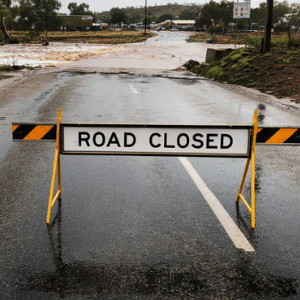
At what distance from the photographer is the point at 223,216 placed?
16.5 ft

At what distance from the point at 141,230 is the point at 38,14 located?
103689 mm

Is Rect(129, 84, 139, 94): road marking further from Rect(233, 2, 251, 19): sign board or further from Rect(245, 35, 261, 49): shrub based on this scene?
Rect(245, 35, 261, 49): shrub

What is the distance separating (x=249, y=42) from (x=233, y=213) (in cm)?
2515

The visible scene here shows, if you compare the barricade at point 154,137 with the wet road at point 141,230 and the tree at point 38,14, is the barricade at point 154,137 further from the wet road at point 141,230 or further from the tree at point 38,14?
the tree at point 38,14

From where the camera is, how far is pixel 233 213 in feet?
17.0

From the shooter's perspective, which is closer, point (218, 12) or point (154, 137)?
point (154, 137)

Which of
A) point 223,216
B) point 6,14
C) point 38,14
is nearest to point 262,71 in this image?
point 223,216

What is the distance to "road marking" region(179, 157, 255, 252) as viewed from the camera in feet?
14.3

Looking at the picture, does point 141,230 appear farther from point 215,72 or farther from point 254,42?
point 254,42

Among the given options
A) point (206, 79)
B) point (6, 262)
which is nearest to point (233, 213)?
point (6, 262)

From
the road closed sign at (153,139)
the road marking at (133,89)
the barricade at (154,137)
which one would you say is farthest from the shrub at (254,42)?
the road closed sign at (153,139)

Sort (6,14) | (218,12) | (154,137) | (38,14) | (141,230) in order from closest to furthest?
1. (141,230)
2. (154,137)
3. (6,14)
4. (38,14)
5. (218,12)

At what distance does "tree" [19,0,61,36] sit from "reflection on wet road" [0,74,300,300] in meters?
99.0

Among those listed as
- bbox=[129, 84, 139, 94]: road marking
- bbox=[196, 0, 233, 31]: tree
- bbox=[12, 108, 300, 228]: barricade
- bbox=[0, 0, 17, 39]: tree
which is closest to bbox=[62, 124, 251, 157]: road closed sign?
bbox=[12, 108, 300, 228]: barricade
